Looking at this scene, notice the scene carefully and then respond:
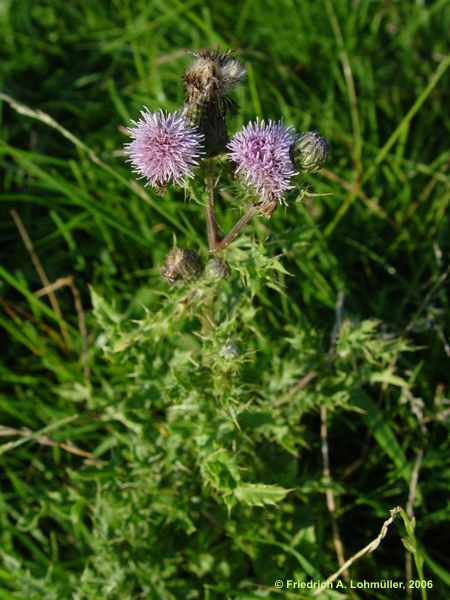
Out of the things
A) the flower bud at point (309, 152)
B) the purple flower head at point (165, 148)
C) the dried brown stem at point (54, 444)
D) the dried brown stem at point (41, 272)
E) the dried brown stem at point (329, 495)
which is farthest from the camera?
the dried brown stem at point (41, 272)

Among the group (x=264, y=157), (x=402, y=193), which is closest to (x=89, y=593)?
(x=264, y=157)

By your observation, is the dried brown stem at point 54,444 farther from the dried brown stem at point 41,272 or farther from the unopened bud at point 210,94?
the unopened bud at point 210,94

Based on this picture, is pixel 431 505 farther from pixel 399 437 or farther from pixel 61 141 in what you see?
pixel 61 141

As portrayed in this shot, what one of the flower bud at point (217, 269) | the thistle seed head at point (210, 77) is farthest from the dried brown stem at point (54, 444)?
the thistle seed head at point (210, 77)

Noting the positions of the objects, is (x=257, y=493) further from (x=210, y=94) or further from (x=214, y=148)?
(x=210, y=94)

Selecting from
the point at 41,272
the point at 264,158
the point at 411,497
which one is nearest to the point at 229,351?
the point at 264,158

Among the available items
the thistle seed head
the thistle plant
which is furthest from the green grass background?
the thistle seed head

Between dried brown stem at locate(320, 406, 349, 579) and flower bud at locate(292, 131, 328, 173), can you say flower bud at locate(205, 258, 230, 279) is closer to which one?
flower bud at locate(292, 131, 328, 173)
